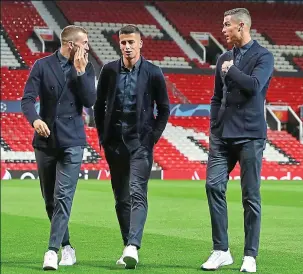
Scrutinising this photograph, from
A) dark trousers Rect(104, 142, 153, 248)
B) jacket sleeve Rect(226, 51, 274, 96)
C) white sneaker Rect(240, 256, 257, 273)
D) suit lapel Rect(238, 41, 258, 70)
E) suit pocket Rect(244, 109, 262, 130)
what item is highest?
suit lapel Rect(238, 41, 258, 70)

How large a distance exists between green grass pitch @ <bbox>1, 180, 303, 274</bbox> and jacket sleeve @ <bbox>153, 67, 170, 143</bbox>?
1012 millimetres

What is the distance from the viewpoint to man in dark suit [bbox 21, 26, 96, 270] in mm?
6797

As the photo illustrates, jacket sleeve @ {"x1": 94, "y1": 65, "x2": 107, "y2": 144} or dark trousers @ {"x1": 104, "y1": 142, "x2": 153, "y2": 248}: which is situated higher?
jacket sleeve @ {"x1": 94, "y1": 65, "x2": 107, "y2": 144}

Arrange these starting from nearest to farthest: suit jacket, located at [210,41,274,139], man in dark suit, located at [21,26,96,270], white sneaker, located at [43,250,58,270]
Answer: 1. suit jacket, located at [210,41,274,139]
2. white sneaker, located at [43,250,58,270]
3. man in dark suit, located at [21,26,96,270]

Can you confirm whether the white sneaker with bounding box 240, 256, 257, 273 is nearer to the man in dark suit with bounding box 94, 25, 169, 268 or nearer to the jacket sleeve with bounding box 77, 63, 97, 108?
the man in dark suit with bounding box 94, 25, 169, 268

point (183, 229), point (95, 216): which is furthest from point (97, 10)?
point (183, 229)

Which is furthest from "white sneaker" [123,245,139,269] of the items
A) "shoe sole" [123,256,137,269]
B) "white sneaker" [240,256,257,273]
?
"white sneaker" [240,256,257,273]

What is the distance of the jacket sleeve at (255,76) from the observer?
6.34 metres

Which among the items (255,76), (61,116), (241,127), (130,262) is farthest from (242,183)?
(61,116)

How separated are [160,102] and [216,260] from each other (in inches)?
49.7

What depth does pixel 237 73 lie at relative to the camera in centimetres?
633

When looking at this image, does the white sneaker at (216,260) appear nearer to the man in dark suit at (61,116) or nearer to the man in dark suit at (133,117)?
the man in dark suit at (133,117)

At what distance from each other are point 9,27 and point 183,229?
80.0 ft

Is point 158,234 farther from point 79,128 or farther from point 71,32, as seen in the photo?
point 71,32
